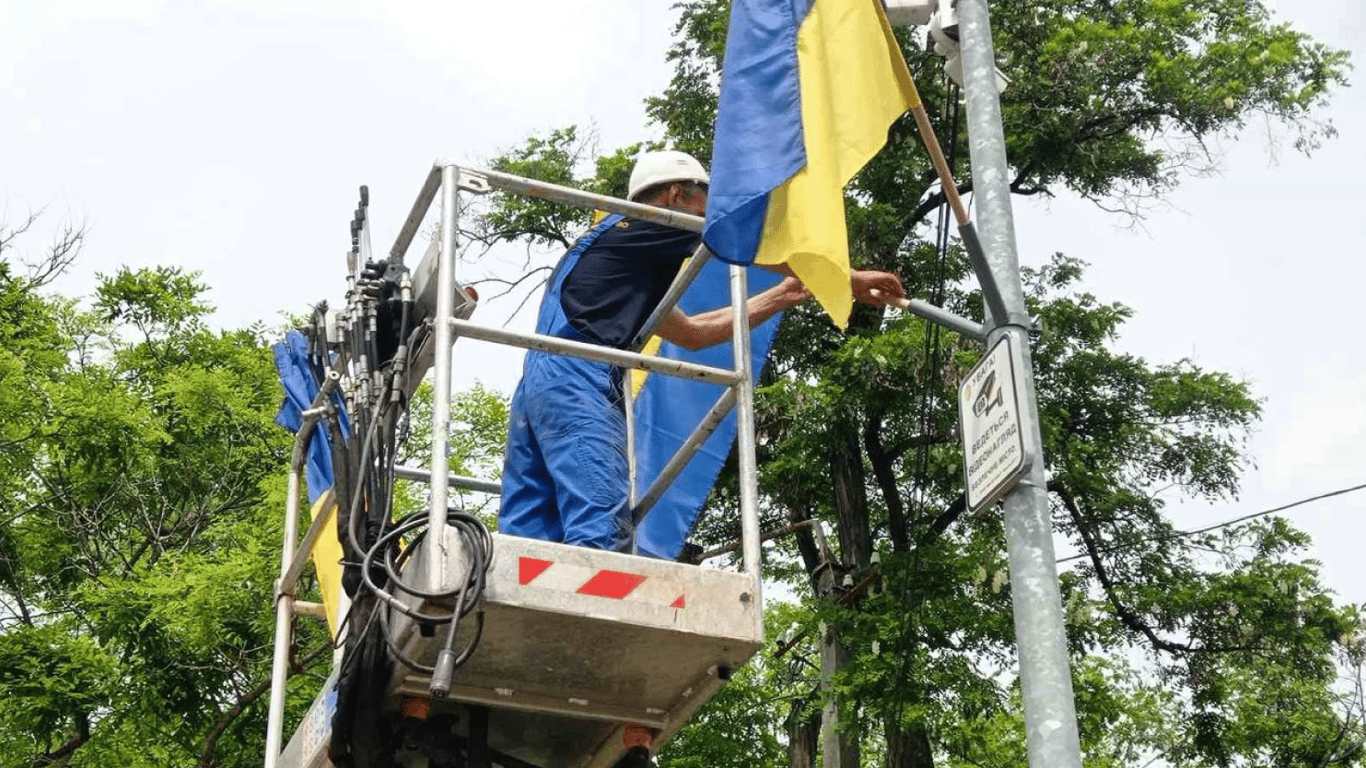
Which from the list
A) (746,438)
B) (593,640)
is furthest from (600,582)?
(746,438)

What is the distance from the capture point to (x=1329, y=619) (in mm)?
19016

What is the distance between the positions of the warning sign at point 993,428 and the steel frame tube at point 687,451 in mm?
1027

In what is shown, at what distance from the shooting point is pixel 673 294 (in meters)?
6.96

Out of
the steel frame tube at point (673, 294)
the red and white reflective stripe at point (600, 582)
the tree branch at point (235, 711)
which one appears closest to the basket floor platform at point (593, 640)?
the red and white reflective stripe at point (600, 582)

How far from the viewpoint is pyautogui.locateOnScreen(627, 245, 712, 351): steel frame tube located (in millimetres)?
6813

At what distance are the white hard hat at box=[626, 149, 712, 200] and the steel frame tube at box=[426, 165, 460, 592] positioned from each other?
3.17 feet

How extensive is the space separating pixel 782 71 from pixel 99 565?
15372 millimetres

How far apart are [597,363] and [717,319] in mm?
614

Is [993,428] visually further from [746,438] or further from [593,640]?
[593,640]

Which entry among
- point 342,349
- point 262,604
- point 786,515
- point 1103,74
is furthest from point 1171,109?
point 342,349

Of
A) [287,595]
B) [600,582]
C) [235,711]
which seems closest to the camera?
[600,582]

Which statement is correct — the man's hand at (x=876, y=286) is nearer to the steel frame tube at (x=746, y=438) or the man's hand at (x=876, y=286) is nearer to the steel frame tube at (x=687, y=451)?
the steel frame tube at (x=746, y=438)

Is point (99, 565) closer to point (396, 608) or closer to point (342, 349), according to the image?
point (342, 349)

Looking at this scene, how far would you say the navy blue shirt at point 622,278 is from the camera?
6.90m
